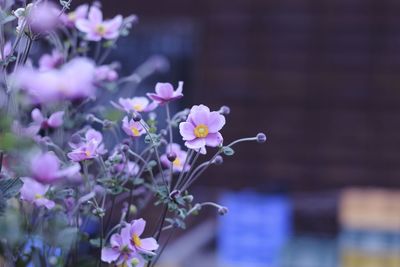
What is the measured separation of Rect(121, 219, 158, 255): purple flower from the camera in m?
0.83

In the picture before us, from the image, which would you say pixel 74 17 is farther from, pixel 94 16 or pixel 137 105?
pixel 137 105

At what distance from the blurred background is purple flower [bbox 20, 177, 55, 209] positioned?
3.56 metres

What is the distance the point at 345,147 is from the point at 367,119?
0.76 ft

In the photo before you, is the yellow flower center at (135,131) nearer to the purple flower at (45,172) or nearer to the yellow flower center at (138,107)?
the yellow flower center at (138,107)

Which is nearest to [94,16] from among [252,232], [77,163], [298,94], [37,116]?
[37,116]

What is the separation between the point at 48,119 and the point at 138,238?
21 cm

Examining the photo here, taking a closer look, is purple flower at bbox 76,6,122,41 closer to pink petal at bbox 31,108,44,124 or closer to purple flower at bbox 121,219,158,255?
pink petal at bbox 31,108,44,124

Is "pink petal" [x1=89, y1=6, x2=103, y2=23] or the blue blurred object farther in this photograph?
the blue blurred object

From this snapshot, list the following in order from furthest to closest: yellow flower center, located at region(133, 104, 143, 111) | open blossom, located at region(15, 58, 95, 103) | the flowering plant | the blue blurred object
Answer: the blue blurred object → yellow flower center, located at region(133, 104, 143, 111) → the flowering plant → open blossom, located at region(15, 58, 95, 103)

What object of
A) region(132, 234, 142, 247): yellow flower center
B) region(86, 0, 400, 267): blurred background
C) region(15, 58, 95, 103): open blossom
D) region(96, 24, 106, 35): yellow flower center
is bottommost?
region(86, 0, 400, 267): blurred background

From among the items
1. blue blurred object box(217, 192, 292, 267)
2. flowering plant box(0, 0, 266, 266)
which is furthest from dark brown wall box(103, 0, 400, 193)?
flowering plant box(0, 0, 266, 266)

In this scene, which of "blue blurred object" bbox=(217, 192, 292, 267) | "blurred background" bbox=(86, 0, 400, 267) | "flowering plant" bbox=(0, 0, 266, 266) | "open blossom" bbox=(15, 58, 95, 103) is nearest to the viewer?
"open blossom" bbox=(15, 58, 95, 103)

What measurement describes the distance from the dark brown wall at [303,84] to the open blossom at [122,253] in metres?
3.83

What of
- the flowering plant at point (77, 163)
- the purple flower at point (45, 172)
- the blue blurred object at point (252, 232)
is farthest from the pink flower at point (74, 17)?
the blue blurred object at point (252, 232)
